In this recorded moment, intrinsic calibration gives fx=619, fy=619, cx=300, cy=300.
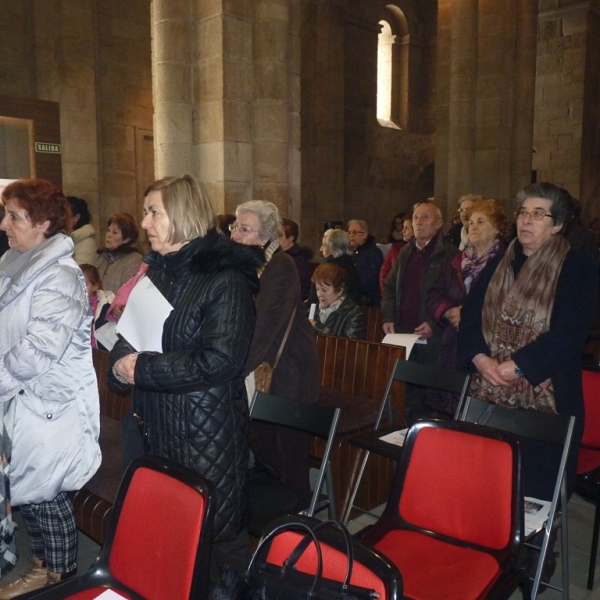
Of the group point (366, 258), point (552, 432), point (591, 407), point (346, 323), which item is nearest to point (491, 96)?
point (366, 258)

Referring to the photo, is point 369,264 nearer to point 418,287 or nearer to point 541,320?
point 418,287

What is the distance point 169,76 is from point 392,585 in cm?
548

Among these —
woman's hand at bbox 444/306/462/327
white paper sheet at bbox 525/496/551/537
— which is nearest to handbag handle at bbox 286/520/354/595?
white paper sheet at bbox 525/496/551/537

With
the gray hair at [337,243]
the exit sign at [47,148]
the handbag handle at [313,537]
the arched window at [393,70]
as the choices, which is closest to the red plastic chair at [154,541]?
the handbag handle at [313,537]

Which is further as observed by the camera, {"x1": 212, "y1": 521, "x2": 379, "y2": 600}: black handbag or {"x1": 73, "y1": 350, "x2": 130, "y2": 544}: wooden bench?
{"x1": 73, "y1": 350, "x2": 130, "y2": 544}: wooden bench

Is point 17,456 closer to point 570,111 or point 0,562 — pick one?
point 0,562

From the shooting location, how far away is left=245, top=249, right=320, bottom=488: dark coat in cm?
315

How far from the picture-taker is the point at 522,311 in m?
2.91

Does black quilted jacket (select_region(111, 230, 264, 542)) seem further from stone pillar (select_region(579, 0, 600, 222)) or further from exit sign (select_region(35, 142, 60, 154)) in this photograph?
stone pillar (select_region(579, 0, 600, 222))

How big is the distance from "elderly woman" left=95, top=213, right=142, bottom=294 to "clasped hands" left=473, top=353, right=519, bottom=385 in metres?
2.97

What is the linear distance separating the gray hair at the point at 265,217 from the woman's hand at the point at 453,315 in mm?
1522

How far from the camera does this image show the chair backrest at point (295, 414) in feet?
9.23

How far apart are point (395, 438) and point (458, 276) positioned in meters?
1.62

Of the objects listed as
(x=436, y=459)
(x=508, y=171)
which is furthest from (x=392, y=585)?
(x=508, y=171)
